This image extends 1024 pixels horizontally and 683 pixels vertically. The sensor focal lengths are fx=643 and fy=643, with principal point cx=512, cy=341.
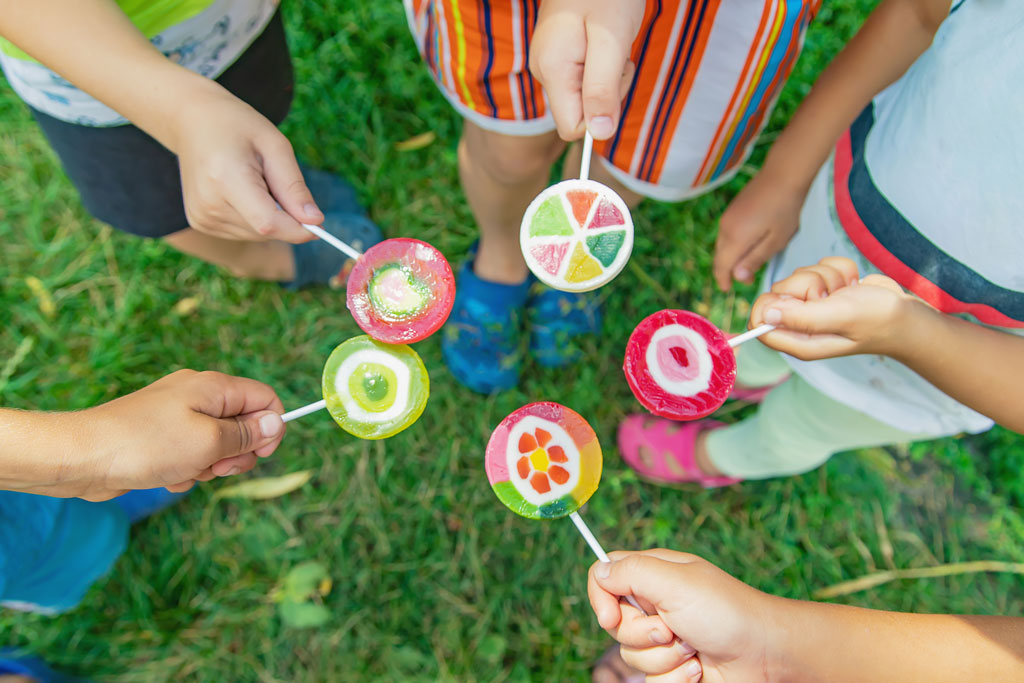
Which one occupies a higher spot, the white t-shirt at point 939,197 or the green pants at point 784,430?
the white t-shirt at point 939,197

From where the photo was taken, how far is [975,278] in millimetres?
1089

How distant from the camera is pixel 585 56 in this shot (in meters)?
1.04

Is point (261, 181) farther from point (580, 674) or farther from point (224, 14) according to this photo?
point (580, 674)

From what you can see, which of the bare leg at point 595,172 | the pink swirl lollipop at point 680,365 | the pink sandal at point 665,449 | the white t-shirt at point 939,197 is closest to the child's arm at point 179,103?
the pink swirl lollipop at point 680,365

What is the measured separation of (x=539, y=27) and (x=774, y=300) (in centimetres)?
61

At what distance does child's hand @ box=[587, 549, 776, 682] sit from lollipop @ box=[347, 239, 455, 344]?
569mm

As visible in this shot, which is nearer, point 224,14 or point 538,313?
point 224,14

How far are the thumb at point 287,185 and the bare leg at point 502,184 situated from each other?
0.46m

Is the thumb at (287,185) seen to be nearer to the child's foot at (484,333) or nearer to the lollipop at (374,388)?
the lollipop at (374,388)

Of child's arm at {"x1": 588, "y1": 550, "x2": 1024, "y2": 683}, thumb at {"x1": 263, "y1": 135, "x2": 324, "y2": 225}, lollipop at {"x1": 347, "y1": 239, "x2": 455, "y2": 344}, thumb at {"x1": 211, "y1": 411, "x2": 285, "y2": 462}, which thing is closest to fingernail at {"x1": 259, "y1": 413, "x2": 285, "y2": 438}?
thumb at {"x1": 211, "y1": 411, "x2": 285, "y2": 462}

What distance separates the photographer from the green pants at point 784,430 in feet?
4.58

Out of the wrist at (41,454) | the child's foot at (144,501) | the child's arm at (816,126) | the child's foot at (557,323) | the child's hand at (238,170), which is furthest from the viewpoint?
the child's foot at (557,323)

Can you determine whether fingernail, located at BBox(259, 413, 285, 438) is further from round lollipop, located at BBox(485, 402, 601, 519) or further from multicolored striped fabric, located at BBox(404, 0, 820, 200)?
multicolored striped fabric, located at BBox(404, 0, 820, 200)

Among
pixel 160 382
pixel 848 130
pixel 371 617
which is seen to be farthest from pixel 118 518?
pixel 848 130
